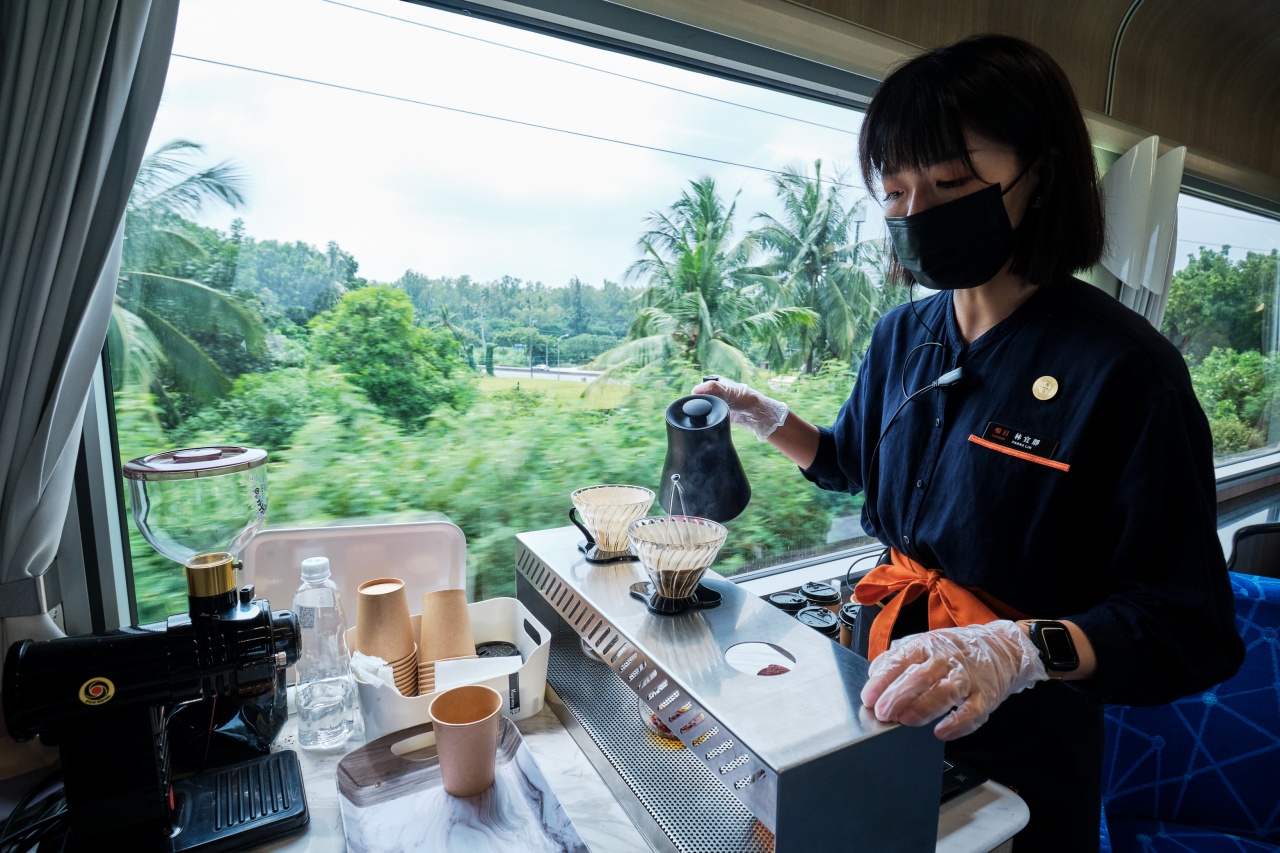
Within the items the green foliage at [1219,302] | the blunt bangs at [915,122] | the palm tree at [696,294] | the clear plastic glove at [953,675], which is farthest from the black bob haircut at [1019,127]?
the green foliage at [1219,302]

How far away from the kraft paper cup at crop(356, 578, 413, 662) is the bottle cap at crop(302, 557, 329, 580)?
9cm

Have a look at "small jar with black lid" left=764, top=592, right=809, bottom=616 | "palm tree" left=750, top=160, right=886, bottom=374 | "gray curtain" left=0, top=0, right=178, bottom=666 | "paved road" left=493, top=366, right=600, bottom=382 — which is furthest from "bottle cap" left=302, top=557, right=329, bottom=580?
Answer: "palm tree" left=750, top=160, right=886, bottom=374

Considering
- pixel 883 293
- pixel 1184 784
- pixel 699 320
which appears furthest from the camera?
pixel 883 293

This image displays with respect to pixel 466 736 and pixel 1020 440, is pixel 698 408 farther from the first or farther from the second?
pixel 466 736

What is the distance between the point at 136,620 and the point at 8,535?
368mm

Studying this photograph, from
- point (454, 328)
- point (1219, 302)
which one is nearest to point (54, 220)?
point (454, 328)

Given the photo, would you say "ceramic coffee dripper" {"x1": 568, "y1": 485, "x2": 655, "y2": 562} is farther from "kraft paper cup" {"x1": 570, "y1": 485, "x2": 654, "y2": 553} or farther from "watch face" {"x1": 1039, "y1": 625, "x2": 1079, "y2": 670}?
"watch face" {"x1": 1039, "y1": 625, "x2": 1079, "y2": 670}

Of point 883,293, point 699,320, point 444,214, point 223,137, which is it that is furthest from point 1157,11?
point 223,137

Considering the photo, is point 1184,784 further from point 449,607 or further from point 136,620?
point 136,620

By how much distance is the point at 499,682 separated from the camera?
0.96 m

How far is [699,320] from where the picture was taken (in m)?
1.96

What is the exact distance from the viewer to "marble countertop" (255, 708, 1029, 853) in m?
0.79

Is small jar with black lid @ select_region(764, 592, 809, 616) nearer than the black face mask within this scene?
No

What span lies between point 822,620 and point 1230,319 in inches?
141
